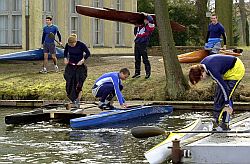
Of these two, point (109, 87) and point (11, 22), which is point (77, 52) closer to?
point (109, 87)

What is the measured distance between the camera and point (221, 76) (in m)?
13.1

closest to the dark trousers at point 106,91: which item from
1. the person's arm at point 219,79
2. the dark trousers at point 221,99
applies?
the dark trousers at point 221,99

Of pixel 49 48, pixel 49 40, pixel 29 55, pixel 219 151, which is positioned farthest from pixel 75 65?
pixel 29 55

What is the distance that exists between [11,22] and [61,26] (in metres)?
2.60

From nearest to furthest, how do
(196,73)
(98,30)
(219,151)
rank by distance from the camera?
1. (219,151)
2. (196,73)
3. (98,30)

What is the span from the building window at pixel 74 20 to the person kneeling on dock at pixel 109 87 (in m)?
16.9

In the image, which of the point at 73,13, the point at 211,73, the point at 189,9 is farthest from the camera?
the point at 189,9

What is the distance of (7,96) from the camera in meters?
23.1

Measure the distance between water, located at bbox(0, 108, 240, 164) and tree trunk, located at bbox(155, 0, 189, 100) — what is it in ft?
12.4

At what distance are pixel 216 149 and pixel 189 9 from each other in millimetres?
33819

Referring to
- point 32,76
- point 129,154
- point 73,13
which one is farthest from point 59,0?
point 129,154

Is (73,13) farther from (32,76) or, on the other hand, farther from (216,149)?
(216,149)

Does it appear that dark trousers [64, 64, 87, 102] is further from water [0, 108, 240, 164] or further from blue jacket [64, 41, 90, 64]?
water [0, 108, 240, 164]

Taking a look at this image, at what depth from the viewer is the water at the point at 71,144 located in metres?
12.6
